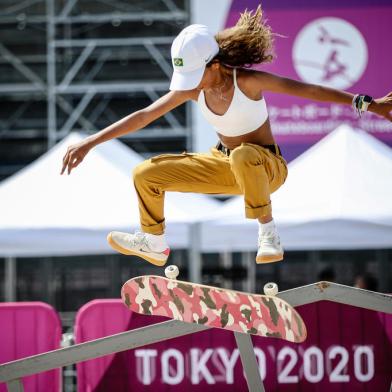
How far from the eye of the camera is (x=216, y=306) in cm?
421

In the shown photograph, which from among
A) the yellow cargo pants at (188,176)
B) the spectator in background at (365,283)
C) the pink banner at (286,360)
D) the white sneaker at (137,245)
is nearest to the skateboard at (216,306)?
the white sneaker at (137,245)

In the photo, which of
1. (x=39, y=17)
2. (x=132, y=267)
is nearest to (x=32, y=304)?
(x=132, y=267)

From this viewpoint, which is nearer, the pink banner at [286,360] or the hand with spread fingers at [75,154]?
the hand with spread fingers at [75,154]

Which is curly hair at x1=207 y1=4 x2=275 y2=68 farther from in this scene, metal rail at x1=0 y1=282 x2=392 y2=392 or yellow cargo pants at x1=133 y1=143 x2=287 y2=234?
metal rail at x1=0 y1=282 x2=392 y2=392

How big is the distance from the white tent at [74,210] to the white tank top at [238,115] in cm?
340

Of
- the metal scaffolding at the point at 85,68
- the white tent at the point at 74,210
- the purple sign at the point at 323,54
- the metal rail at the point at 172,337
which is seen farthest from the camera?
the metal scaffolding at the point at 85,68

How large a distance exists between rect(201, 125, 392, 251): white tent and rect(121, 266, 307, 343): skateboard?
3.13 metres

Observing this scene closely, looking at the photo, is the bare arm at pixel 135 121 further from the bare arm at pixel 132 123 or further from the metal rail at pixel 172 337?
the metal rail at pixel 172 337

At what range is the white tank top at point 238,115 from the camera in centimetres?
414

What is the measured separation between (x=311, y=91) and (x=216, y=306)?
3.34 ft

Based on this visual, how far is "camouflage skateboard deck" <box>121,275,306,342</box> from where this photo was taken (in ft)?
13.2

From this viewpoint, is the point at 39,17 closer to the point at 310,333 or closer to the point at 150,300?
the point at 310,333

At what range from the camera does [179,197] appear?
8.28 meters

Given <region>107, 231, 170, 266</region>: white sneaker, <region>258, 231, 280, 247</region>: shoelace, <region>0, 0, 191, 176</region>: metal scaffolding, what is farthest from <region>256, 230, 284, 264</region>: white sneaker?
<region>0, 0, 191, 176</region>: metal scaffolding
